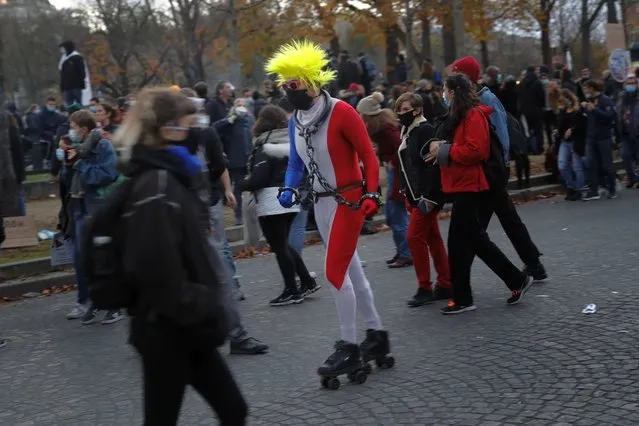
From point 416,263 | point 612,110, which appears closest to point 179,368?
point 416,263

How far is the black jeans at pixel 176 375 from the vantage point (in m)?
3.82

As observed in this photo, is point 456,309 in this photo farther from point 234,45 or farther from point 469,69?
point 234,45

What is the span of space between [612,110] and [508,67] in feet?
154

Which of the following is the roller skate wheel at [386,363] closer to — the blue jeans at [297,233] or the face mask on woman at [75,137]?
the blue jeans at [297,233]

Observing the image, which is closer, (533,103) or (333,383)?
(333,383)

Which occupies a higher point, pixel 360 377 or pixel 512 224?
pixel 512 224

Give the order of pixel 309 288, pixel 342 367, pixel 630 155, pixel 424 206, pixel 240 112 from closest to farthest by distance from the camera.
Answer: pixel 342 367
pixel 424 206
pixel 309 288
pixel 240 112
pixel 630 155

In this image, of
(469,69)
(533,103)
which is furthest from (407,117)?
(533,103)

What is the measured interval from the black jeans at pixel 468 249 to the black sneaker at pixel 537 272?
68 centimetres

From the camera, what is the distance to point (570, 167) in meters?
15.9

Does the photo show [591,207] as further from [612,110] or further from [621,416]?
[621,416]

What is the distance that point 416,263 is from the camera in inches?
330

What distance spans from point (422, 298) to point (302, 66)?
289 cm

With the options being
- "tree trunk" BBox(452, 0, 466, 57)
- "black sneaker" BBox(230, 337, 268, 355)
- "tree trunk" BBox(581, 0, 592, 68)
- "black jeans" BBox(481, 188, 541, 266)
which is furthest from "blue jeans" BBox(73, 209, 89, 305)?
"tree trunk" BBox(581, 0, 592, 68)
